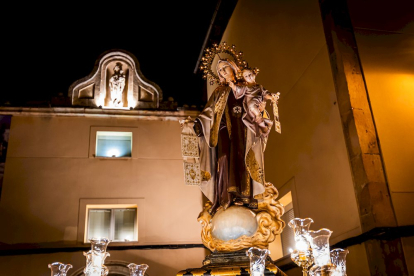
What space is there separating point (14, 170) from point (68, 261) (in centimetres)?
280

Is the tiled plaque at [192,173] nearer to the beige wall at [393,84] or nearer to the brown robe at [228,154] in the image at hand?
the brown robe at [228,154]

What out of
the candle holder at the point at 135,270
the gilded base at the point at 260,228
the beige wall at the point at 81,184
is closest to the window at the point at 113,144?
the beige wall at the point at 81,184

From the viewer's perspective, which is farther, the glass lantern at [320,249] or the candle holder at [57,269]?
the candle holder at [57,269]

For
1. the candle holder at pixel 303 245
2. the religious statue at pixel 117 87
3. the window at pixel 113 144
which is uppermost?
the religious statue at pixel 117 87

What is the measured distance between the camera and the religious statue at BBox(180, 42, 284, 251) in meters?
4.89

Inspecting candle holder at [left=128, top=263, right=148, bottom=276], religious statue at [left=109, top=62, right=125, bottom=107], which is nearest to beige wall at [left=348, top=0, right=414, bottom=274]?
candle holder at [left=128, top=263, right=148, bottom=276]

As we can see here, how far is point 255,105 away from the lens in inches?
211

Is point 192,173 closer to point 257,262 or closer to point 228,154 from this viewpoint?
point 228,154

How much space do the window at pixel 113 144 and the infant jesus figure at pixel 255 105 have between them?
702cm

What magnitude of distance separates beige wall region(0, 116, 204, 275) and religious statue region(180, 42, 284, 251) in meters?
6.08

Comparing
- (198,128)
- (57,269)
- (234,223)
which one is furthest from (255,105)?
(57,269)

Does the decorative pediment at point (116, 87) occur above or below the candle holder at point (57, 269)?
above

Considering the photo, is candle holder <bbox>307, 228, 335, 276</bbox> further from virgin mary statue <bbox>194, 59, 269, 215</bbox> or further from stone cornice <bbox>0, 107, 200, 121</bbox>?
stone cornice <bbox>0, 107, 200, 121</bbox>

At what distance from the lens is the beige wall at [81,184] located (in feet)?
35.3
